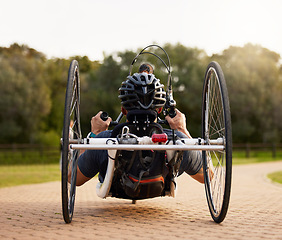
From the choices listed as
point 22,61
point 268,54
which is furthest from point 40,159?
point 268,54

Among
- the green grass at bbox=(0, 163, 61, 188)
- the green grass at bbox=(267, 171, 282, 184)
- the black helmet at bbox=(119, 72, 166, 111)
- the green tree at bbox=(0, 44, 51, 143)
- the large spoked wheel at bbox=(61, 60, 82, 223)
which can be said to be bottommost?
the green grass at bbox=(0, 163, 61, 188)

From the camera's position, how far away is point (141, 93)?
520cm

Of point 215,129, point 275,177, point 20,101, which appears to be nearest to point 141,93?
point 215,129

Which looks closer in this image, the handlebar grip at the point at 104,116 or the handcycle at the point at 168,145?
the handcycle at the point at 168,145

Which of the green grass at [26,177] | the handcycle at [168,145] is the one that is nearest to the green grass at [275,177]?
the green grass at [26,177]

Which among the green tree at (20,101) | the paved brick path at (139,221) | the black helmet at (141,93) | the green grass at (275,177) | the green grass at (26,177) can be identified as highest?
the green tree at (20,101)

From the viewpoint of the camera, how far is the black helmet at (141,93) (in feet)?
17.1

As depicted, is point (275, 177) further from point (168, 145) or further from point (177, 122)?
point (168, 145)

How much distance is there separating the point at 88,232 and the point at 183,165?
1570 millimetres

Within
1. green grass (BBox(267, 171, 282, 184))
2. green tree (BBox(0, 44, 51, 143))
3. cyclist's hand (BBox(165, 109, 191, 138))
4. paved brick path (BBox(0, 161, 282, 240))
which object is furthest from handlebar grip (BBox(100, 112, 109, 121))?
green tree (BBox(0, 44, 51, 143))

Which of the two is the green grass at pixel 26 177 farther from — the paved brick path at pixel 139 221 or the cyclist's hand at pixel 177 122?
the cyclist's hand at pixel 177 122

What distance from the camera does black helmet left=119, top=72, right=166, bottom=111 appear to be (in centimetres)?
521

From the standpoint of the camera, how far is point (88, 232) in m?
4.68

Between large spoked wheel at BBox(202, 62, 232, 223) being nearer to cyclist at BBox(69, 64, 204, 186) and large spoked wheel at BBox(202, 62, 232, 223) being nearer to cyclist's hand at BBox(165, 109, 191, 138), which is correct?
cyclist at BBox(69, 64, 204, 186)
